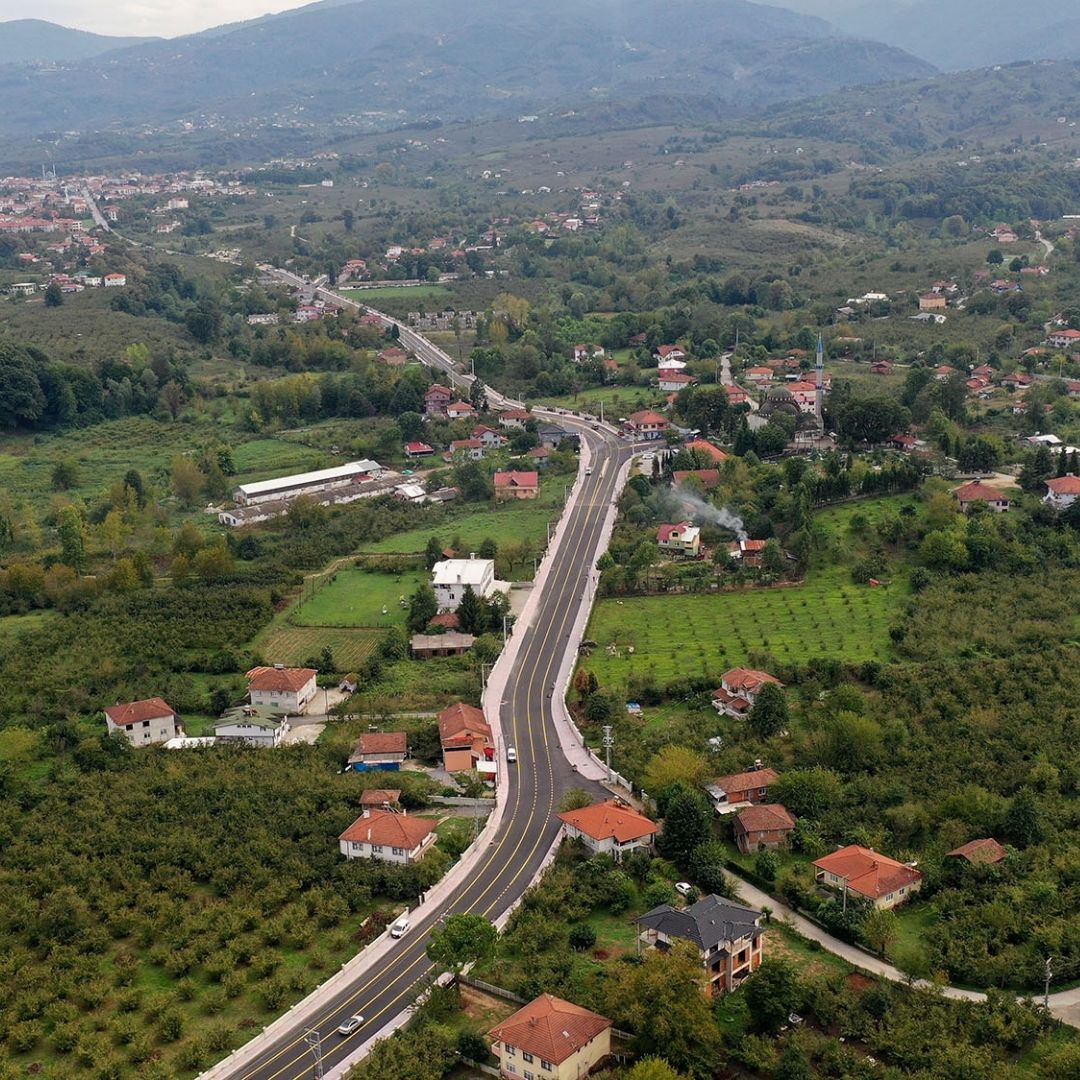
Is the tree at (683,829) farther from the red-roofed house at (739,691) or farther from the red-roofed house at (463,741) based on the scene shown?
the red-roofed house at (739,691)

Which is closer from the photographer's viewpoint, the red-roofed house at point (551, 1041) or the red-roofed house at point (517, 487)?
the red-roofed house at point (551, 1041)

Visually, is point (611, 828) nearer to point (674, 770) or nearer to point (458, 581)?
point (674, 770)

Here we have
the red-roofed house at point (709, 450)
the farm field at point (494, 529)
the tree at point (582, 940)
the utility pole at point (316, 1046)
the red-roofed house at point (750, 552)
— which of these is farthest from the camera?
the red-roofed house at point (709, 450)

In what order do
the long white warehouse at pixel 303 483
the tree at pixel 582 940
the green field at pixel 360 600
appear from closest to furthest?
the tree at pixel 582 940, the green field at pixel 360 600, the long white warehouse at pixel 303 483

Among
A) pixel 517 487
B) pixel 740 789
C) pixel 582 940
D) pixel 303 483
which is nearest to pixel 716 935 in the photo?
pixel 582 940

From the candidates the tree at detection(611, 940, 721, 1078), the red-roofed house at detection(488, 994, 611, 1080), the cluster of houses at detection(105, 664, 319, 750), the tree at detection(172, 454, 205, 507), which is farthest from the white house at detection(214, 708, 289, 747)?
the tree at detection(172, 454, 205, 507)

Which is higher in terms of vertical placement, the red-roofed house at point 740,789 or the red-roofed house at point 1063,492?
the red-roofed house at point 1063,492

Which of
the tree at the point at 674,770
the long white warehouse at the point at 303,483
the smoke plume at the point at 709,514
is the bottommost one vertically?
the tree at the point at 674,770

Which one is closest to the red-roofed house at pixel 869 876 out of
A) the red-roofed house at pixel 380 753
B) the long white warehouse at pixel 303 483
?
the red-roofed house at pixel 380 753
